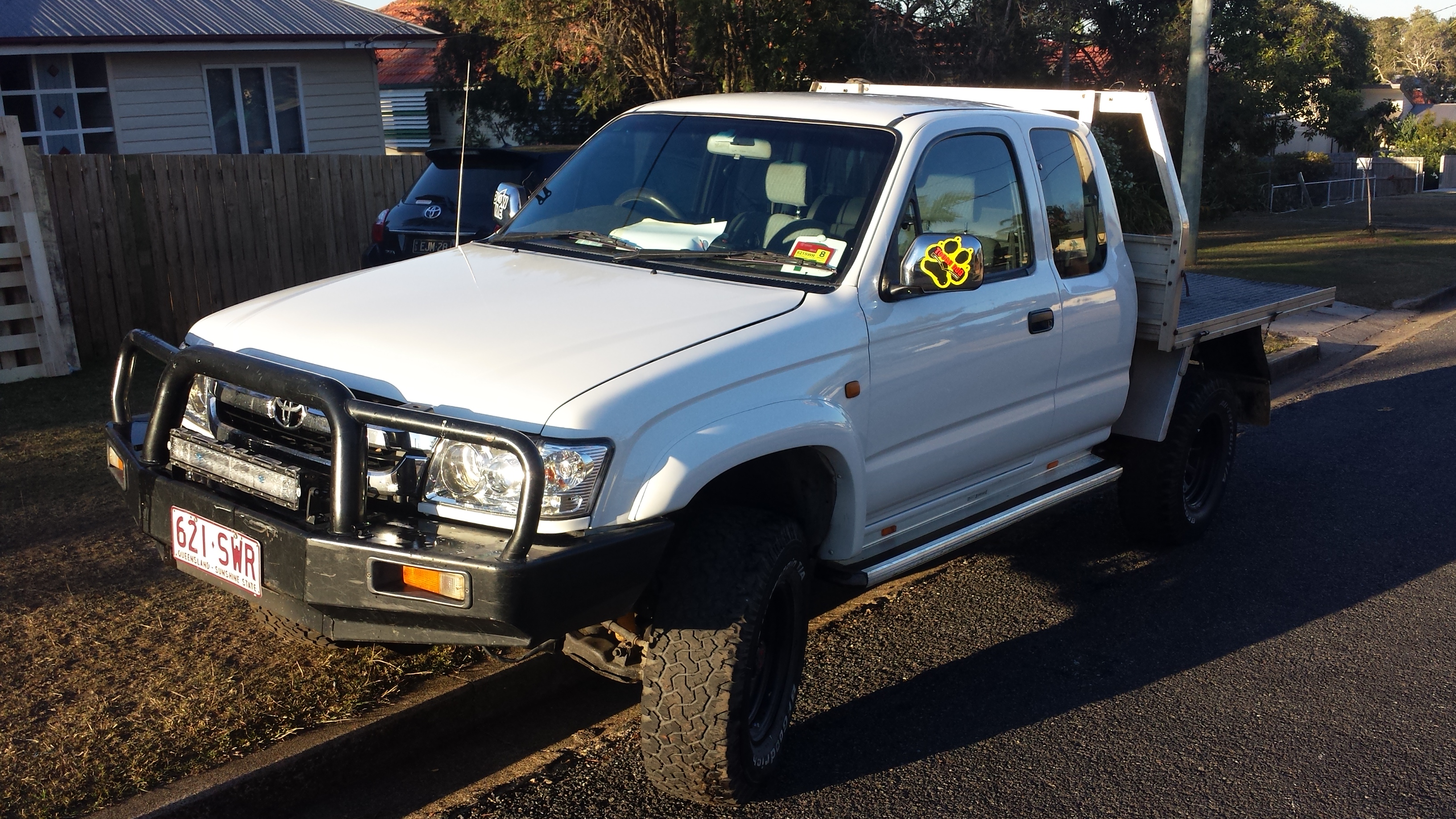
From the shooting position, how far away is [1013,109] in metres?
5.00

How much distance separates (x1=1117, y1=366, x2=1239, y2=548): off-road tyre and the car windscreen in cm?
237

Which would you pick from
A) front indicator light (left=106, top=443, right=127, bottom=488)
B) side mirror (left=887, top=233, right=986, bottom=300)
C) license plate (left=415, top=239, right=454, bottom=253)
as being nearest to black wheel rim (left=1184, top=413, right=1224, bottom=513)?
side mirror (left=887, top=233, right=986, bottom=300)

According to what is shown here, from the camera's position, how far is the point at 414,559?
3021 millimetres

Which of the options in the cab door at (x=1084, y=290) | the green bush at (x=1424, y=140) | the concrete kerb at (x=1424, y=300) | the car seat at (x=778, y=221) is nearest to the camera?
the car seat at (x=778, y=221)

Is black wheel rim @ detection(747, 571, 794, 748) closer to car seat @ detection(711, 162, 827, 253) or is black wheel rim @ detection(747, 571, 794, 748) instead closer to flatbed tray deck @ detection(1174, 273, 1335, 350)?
car seat @ detection(711, 162, 827, 253)

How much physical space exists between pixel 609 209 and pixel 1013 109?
1.71 m

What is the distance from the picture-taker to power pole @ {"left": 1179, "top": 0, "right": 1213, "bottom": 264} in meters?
13.1

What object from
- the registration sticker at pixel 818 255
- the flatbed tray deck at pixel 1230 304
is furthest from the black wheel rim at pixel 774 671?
the flatbed tray deck at pixel 1230 304

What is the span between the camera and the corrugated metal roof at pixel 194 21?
49.1 feet

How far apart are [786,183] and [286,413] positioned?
193cm

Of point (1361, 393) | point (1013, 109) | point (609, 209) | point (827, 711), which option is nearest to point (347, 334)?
point (609, 209)

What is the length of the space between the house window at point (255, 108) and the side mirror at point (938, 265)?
50.5 feet

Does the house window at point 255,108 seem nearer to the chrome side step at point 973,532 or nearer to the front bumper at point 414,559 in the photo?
the chrome side step at point 973,532

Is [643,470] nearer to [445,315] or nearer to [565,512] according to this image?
[565,512]
